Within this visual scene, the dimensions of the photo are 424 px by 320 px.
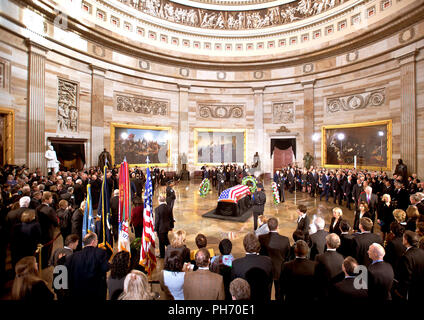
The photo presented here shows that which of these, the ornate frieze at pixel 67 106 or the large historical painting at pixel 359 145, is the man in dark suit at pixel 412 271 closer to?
the large historical painting at pixel 359 145

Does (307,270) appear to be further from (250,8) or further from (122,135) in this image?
(250,8)

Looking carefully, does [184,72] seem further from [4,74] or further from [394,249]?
[394,249]

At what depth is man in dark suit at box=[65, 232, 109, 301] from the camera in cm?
296

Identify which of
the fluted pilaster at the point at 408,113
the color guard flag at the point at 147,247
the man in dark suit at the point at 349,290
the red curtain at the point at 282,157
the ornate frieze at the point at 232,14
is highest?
the ornate frieze at the point at 232,14

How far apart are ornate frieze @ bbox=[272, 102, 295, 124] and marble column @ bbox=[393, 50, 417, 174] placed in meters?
8.20

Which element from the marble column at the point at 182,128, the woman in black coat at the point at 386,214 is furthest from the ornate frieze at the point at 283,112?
the woman in black coat at the point at 386,214

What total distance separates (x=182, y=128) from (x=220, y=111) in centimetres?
433

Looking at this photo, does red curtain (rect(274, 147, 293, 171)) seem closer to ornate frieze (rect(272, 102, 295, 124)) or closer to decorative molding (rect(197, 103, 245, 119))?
ornate frieze (rect(272, 102, 295, 124))

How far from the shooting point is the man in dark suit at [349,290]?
235 cm

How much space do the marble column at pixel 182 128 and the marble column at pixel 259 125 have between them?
21.1 feet

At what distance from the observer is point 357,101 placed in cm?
1716

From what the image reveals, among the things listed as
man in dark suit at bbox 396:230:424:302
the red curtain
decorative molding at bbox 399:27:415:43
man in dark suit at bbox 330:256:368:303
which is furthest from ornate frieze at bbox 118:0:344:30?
man in dark suit at bbox 330:256:368:303

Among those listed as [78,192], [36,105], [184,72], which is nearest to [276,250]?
[78,192]
